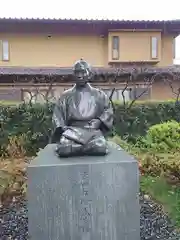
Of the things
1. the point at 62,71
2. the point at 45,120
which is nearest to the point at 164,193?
the point at 45,120

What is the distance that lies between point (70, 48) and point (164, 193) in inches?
513

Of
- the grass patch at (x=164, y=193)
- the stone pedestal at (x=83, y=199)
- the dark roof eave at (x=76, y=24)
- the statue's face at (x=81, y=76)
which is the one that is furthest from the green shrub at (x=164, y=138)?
the dark roof eave at (x=76, y=24)

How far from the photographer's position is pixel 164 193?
6.61 metres

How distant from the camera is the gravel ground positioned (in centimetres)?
485

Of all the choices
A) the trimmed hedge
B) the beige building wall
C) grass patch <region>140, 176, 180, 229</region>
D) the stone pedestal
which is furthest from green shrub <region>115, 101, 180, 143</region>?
the stone pedestal

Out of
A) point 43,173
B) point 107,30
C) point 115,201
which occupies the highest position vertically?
point 107,30

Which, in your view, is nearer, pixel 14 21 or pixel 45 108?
pixel 45 108

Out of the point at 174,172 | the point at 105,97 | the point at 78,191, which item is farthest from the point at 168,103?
the point at 78,191

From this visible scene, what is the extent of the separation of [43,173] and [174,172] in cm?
391

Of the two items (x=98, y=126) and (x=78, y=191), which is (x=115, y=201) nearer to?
(x=78, y=191)

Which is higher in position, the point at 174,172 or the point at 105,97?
the point at 105,97

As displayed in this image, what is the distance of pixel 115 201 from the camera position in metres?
3.88

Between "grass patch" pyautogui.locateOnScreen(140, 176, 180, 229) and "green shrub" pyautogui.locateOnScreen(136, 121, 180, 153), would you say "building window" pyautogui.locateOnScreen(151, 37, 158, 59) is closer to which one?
"green shrub" pyautogui.locateOnScreen(136, 121, 180, 153)

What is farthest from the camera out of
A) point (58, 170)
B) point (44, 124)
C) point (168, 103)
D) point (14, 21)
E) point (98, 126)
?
point (14, 21)
